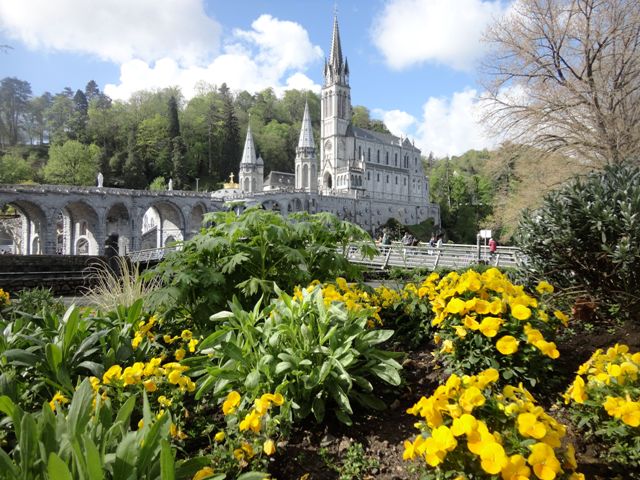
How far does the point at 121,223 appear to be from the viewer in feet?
157

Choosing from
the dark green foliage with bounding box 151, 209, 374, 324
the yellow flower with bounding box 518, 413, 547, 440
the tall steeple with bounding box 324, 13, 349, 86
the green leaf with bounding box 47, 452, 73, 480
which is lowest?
the green leaf with bounding box 47, 452, 73, 480

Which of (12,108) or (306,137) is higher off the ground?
(12,108)

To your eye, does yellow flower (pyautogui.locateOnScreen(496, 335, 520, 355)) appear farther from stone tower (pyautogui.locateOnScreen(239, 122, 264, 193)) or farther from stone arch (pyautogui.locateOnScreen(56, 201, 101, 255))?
stone tower (pyautogui.locateOnScreen(239, 122, 264, 193))

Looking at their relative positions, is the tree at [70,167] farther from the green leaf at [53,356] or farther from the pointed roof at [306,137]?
the green leaf at [53,356]

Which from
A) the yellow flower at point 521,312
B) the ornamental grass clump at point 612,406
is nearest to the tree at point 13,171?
the yellow flower at point 521,312

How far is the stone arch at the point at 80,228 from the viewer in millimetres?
42812

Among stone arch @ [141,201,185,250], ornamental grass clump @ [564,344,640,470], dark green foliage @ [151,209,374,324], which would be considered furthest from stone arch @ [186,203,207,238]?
ornamental grass clump @ [564,344,640,470]

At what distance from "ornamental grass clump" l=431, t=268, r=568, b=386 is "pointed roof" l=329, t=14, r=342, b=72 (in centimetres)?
8263

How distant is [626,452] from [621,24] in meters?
11.4

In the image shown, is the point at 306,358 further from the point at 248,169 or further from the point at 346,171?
the point at 346,171

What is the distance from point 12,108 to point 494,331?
96.9m

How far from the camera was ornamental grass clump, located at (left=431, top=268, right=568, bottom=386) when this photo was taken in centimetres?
272

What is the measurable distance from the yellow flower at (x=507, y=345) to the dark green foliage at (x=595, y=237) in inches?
56.3

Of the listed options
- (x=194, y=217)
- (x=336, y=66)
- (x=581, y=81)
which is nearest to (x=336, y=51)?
(x=336, y=66)
